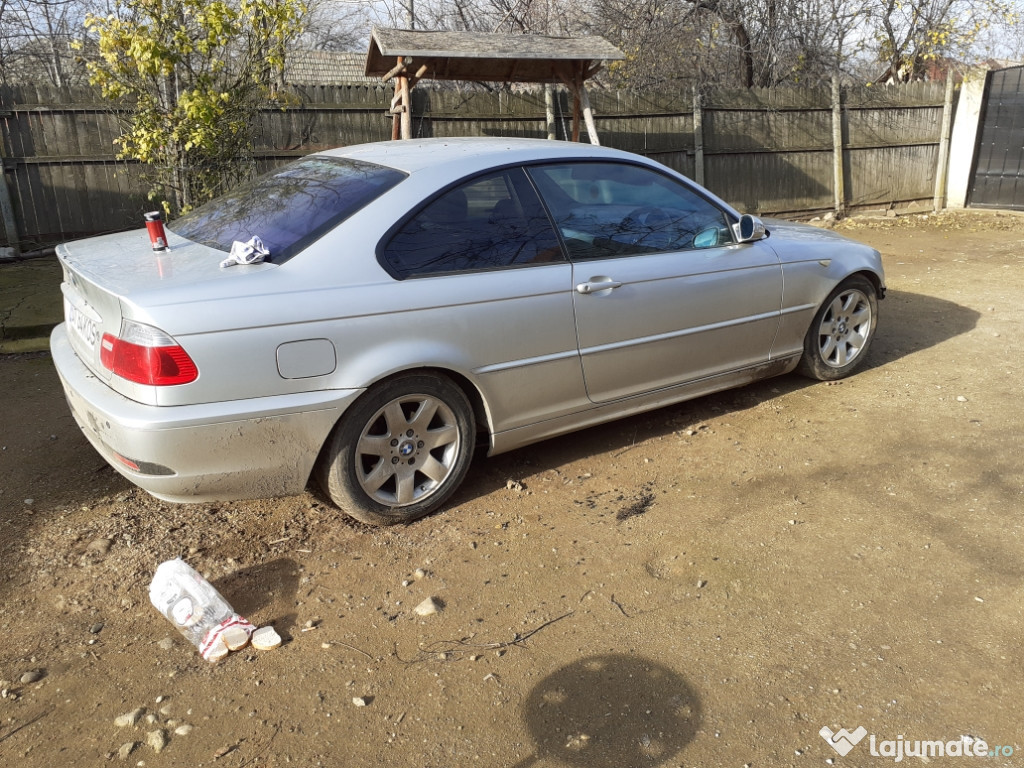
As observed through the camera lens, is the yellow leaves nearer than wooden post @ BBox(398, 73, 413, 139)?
Yes

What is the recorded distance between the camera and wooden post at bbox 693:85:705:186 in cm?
1116

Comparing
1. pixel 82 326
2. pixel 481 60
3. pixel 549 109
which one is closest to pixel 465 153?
pixel 82 326

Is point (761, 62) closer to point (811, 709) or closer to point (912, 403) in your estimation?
point (912, 403)

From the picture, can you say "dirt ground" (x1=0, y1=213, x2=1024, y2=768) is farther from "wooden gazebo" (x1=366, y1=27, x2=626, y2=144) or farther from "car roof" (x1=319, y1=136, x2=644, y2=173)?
"wooden gazebo" (x1=366, y1=27, x2=626, y2=144)

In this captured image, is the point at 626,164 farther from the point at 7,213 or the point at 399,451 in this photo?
the point at 7,213

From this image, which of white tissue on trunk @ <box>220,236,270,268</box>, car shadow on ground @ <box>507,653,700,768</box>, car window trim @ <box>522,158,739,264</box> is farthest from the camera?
car window trim @ <box>522,158,739,264</box>

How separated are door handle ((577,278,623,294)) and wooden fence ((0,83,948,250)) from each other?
19.5 feet

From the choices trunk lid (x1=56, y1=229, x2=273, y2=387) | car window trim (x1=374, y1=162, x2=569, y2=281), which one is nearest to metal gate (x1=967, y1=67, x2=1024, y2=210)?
car window trim (x1=374, y1=162, x2=569, y2=281)

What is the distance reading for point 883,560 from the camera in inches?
130

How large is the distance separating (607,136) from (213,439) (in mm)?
8840

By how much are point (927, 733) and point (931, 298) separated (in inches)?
238

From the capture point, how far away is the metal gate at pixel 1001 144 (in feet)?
39.9

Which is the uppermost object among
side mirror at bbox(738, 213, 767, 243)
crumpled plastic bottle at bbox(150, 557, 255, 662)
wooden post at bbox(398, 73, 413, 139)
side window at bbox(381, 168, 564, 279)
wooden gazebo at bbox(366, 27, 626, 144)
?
wooden gazebo at bbox(366, 27, 626, 144)

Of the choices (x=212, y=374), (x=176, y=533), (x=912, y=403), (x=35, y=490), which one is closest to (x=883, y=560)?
(x=912, y=403)
